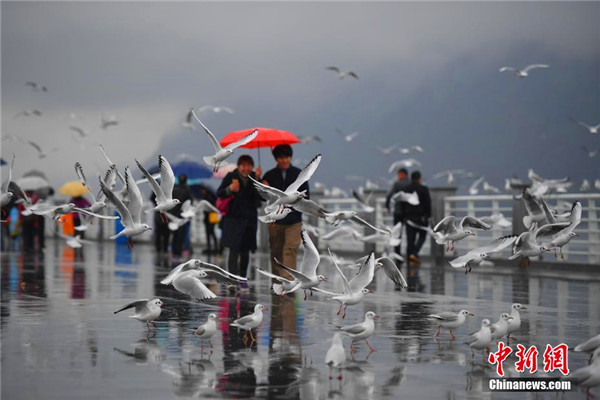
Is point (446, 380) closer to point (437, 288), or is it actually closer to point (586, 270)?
point (437, 288)

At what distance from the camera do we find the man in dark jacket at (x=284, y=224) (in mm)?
14383

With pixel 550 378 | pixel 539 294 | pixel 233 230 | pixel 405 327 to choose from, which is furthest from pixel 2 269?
pixel 550 378

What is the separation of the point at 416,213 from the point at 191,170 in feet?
37.2

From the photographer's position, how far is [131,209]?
12406 millimetres

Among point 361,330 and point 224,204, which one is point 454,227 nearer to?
point 224,204

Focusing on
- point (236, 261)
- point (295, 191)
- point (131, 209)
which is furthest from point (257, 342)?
point (236, 261)

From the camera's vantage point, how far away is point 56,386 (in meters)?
7.27

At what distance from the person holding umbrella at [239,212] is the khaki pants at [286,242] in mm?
621

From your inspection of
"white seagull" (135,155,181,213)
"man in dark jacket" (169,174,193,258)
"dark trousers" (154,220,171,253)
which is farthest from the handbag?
"dark trousers" (154,220,171,253)

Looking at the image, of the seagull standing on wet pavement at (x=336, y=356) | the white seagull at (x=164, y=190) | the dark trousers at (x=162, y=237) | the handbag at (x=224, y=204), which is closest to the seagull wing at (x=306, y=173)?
the white seagull at (x=164, y=190)

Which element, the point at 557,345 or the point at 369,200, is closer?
the point at 557,345

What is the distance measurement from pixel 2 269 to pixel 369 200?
10.9m

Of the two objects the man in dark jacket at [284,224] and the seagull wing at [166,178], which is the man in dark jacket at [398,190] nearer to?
the man in dark jacket at [284,224]

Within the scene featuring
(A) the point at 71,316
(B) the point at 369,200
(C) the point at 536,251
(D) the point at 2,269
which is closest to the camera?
(A) the point at 71,316
